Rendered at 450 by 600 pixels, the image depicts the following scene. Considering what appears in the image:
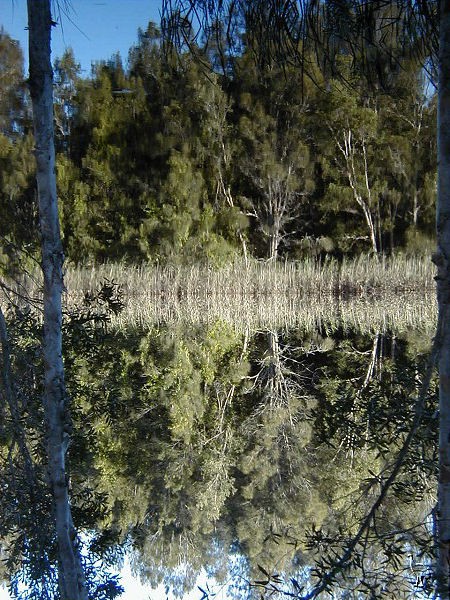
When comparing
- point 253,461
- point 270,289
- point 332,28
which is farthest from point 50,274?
point 270,289

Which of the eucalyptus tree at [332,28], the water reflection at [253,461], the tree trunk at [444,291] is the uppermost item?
the eucalyptus tree at [332,28]

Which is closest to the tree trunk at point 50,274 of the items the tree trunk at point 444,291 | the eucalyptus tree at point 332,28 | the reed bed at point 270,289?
the eucalyptus tree at point 332,28

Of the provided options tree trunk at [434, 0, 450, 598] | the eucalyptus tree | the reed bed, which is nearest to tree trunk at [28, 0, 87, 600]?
the eucalyptus tree

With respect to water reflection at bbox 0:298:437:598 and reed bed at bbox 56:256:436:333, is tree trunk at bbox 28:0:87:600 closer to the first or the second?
water reflection at bbox 0:298:437:598

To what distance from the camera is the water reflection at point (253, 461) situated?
231 cm

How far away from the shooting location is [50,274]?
182cm

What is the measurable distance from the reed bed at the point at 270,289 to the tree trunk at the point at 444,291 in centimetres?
834

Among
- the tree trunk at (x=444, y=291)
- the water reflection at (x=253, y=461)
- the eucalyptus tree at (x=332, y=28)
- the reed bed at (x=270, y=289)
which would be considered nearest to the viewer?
the tree trunk at (x=444, y=291)

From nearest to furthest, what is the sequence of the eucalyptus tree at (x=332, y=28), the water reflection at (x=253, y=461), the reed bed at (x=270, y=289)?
the eucalyptus tree at (x=332, y=28), the water reflection at (x=253, y=461), the reed bed at (x=270, y=289)

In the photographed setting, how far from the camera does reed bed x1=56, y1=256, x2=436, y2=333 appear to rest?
990cm

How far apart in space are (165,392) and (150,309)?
4457 millimetres

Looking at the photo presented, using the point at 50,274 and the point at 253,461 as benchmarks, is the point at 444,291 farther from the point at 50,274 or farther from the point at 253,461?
the point at 253,461

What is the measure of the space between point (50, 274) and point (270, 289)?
939 centimetres

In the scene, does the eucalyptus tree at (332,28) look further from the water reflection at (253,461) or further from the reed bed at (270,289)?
the reed bed at (270,289)
